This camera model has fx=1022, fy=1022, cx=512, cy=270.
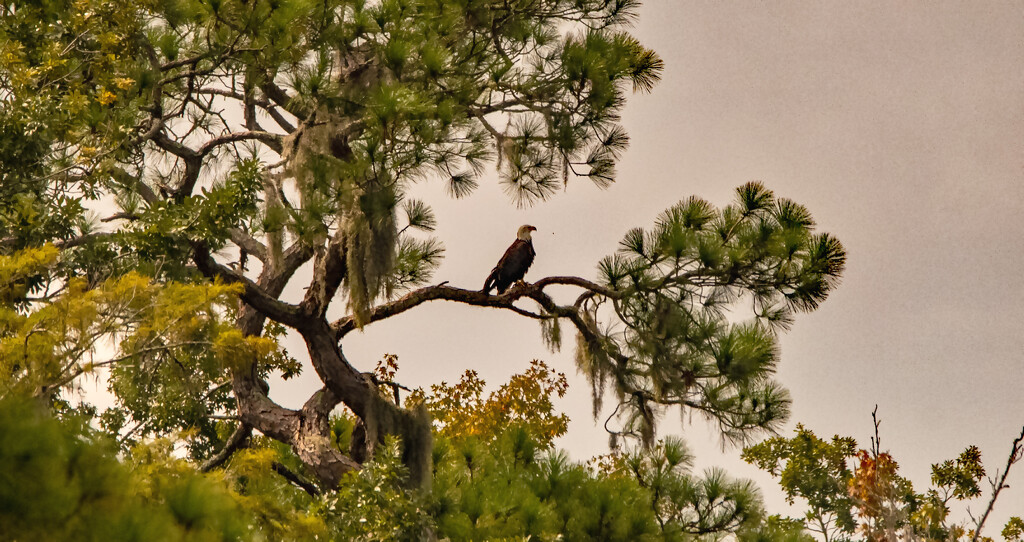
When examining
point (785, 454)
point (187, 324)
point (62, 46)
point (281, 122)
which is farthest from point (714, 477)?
point (785, 454)

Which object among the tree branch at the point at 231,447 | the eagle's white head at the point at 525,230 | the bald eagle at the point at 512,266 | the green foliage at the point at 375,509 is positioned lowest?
the green foliage at the point at 375,509

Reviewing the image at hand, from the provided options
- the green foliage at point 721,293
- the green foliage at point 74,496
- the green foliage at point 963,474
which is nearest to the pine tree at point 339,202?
the green foliage at point 721,293

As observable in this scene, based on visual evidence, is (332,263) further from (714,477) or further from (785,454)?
(785,454)

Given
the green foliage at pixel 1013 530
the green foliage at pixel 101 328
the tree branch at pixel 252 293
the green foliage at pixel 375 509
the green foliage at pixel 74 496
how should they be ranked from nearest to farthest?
1. the green foliage at pixel 74 496
2. the green foliage at pixel 101 328
3. the green foliage at pixel 375 509
4. the tree branch at pixel 252 293
5. the green foliage at pixel 1013 530

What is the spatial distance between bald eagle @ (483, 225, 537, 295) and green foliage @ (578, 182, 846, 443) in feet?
1.80

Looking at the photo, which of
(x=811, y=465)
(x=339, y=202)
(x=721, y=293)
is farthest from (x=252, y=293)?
(x=811, y=465)

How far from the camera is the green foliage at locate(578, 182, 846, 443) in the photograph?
5789 millimetres

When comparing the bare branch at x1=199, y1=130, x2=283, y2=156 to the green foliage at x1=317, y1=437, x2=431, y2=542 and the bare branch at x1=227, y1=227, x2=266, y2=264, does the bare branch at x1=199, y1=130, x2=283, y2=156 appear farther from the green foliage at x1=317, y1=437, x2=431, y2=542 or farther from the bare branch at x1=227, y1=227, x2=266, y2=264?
the green foliage at x1=317, y1=437, x2=431, y2=542

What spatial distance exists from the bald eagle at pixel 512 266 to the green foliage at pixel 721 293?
549 millimetres

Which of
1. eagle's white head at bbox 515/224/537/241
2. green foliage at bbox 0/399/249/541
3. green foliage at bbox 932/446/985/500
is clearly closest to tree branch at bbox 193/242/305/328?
eagle's white head at bbox 515/224/537/241

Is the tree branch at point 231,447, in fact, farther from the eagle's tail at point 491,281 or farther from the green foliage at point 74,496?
→ the green foliage at point 74,496

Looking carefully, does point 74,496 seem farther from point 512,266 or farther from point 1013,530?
point 1013,530

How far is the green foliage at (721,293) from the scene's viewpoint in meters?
5.79

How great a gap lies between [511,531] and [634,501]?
3.15 ft
